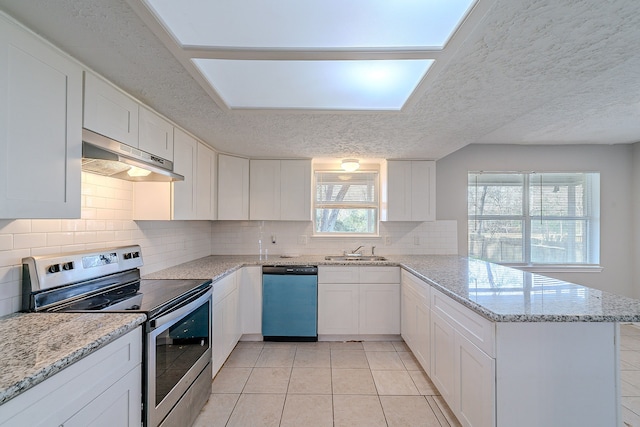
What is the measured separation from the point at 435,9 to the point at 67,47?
1.62m

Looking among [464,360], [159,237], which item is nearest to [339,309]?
[464,360]

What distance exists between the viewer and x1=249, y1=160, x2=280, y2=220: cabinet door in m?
3.64

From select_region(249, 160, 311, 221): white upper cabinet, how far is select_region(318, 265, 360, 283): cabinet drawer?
0.74m

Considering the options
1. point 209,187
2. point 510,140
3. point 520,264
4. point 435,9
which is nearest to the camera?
point 435,9

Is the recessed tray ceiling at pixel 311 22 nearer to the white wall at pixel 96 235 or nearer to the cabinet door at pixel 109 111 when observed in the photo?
the cabinet door at pixel 109 111

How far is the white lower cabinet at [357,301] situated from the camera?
10.7 feet

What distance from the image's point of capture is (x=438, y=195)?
154 inches

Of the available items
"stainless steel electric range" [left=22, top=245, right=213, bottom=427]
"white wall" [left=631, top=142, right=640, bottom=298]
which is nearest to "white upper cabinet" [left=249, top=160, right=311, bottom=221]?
"stainless steel electric range" [left=22, top=245, right=213, bottom=427]

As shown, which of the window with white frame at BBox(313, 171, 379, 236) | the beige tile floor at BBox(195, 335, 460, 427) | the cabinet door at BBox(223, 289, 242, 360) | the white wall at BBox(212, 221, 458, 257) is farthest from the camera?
the window with white frame at BBox(313, 171, 379, 236)

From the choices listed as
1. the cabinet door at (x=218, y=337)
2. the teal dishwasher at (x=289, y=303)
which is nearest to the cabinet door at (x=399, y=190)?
the teal dishwasher at (x=289, y=303)

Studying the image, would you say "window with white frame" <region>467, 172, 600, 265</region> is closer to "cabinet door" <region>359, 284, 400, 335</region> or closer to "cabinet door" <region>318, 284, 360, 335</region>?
"cabinet door" <region>359, 284, 400, 335</region>

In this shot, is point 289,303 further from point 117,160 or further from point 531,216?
point 531,216

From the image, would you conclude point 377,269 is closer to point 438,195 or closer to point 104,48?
point 438,195

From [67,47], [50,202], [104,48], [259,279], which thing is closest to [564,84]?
[104,48]
